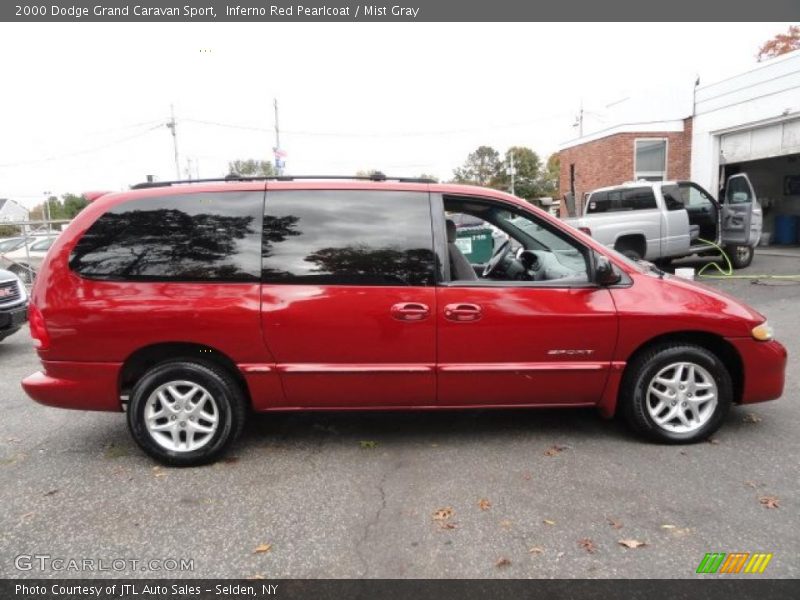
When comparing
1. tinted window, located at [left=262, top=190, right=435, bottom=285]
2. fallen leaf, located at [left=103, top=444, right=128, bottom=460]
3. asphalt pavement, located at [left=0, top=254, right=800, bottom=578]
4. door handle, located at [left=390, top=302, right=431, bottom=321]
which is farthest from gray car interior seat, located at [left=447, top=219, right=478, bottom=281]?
fallen leaf, located at [left=103, top=444, right=128, bottom=460]

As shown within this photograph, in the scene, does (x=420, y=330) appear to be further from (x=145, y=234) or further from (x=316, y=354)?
(x=145, y=234)

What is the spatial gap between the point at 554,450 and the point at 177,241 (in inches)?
112

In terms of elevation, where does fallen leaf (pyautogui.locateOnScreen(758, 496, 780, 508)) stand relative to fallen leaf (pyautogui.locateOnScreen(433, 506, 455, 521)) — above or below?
below

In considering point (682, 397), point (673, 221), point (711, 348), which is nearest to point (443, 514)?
point (682, 397)

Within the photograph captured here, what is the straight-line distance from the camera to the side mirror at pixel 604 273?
3520 millimetres

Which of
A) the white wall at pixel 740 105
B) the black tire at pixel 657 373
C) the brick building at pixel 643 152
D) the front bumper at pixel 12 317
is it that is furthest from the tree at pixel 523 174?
the black tire at pixel 657 373

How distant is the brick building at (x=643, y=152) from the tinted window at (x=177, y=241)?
17549 millimetres

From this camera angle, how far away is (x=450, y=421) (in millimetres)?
4203

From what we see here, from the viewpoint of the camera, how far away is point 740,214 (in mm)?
11406

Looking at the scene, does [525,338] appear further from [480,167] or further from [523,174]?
[480,167]

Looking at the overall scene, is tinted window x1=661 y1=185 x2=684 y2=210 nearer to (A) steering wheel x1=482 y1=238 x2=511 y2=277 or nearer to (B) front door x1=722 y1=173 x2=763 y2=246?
(B) front door x1=722 y1=173 x2=763 y2=246

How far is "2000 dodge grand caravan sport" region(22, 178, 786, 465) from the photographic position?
3.42m
